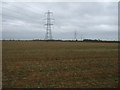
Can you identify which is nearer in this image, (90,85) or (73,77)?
(90,85)

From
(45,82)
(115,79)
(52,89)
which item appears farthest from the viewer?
(115,79)

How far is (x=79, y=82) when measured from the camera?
10242 millimetres

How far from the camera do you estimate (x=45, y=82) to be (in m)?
10.2

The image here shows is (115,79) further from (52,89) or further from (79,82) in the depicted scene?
(52,89)

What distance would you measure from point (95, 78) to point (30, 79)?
3710 mm

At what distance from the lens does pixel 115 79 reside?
1096cm

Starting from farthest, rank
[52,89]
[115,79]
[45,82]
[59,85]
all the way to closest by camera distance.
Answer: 1. [115,79]
2. [45,82]
3. [59,85]
4. [52,89]

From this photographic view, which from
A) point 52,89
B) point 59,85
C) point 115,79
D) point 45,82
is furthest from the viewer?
point 115,79

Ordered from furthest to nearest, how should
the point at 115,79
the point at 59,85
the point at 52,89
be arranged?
the point at 115,79
the point at 59,85
the point at 52,89

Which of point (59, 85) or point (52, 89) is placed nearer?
point (52, 89)

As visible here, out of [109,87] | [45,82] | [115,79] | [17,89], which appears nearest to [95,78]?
[115,79]

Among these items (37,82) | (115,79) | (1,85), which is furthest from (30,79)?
(115,79)

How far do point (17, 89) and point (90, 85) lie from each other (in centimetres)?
352

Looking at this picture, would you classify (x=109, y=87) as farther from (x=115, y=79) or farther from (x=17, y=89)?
(x=17, y=89)
